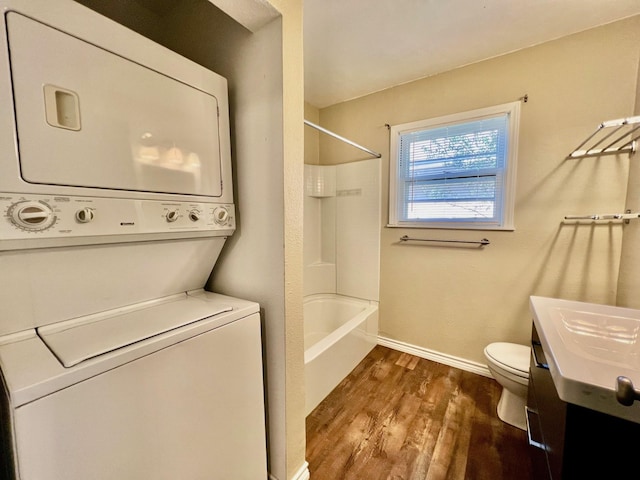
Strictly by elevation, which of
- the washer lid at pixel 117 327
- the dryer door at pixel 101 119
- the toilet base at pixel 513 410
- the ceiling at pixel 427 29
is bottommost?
the toilet base at pixel 513 410

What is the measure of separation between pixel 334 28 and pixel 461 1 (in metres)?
0.72

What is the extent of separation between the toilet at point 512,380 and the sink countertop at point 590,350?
0.50 m

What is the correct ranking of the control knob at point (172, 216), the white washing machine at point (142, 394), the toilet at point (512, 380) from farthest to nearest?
the toilet at point (512, 380) < the control knob at point (172, 216) < the white washing machine at point (142, 394)

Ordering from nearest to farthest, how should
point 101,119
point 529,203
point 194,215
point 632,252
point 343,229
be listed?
1. point 101,119
2. point 194,215
3. point 632,252
4. point 529,203
5. point 343,229

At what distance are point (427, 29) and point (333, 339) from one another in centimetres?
217

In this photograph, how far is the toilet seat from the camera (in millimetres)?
1564

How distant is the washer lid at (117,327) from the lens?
2.25 feet

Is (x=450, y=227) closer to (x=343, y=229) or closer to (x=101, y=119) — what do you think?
(x=343, y=229)

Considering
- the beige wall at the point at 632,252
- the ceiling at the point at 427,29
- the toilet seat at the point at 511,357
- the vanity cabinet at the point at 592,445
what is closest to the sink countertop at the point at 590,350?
the vanity cabinet at the point at 592,445

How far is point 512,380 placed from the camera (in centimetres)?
157

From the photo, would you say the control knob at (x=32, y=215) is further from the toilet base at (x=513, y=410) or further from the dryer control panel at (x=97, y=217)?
the toilet base at (x=513, y=410)

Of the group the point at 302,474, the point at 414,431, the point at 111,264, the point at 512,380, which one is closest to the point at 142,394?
the point at 111,264

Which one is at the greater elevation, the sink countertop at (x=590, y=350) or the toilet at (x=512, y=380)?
the sink countertop at (x=590, y=350)

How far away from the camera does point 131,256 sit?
2.95 ft
